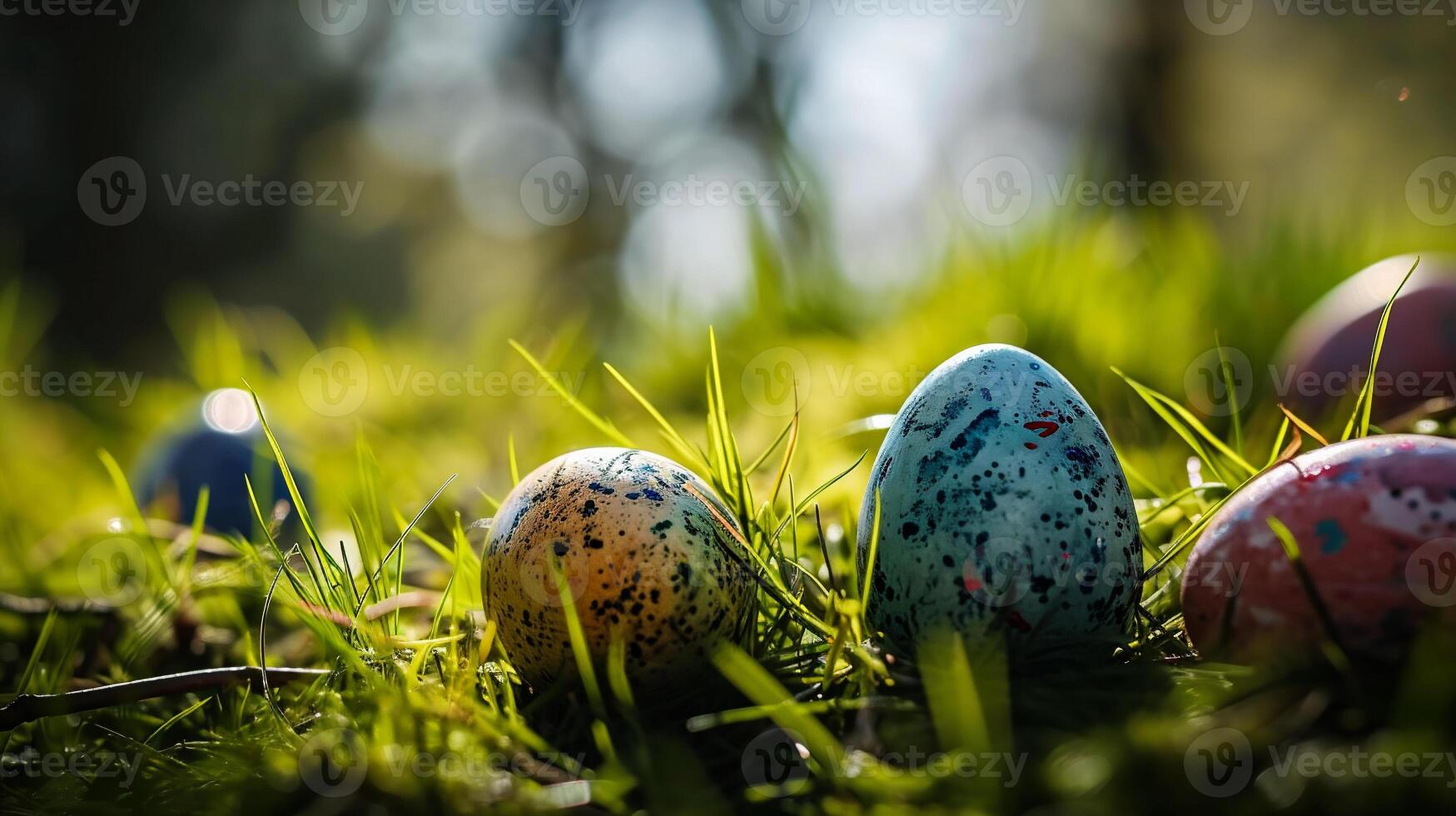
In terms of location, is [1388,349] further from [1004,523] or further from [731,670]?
[731,670]

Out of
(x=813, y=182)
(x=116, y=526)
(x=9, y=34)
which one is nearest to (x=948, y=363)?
(x=116, y=526)

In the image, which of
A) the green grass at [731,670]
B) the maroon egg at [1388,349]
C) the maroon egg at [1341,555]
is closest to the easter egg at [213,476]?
the green grass at [731,670]

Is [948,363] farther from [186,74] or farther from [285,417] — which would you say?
[186,74]

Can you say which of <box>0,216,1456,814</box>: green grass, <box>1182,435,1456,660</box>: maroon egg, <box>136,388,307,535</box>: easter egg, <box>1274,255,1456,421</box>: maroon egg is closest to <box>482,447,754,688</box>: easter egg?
<box>0,216,1456,814</box>: green grass

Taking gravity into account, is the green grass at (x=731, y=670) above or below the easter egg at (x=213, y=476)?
below

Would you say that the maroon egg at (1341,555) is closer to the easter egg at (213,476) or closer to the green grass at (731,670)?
the green grass at (731,670)

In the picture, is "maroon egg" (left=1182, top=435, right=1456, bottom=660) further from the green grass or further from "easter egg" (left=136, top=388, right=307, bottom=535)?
"easter egg" (left=136, top=388, right=307, bottom=535)
